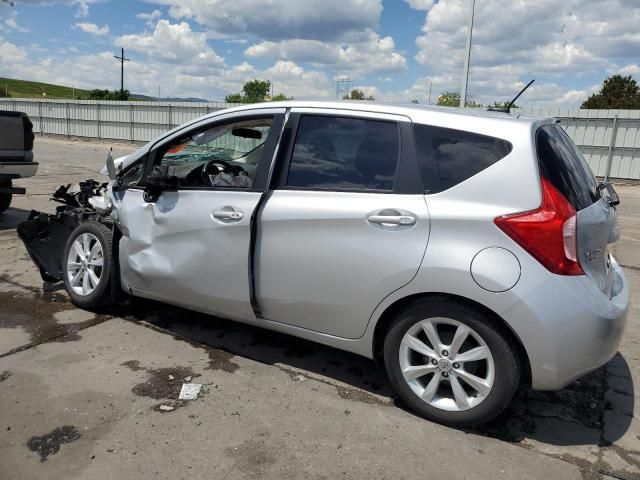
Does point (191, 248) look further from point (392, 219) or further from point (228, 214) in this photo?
point (392, 219)

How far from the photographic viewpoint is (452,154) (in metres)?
2.84

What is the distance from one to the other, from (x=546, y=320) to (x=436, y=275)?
0.56 m

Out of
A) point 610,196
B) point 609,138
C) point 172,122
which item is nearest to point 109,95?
point 172,122

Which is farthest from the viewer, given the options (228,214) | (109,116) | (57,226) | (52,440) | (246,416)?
(109,116)

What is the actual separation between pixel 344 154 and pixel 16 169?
5.75 m

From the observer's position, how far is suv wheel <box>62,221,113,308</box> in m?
4.20

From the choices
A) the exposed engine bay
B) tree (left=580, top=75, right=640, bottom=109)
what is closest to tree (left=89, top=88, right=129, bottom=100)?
tree (left=580, top=75, right=640, bottom=109)

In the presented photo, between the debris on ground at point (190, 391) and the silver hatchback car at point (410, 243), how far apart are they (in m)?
0.53

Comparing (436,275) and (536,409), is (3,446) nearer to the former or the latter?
(436,275)

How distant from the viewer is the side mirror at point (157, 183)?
370 cm

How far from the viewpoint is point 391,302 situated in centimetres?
292

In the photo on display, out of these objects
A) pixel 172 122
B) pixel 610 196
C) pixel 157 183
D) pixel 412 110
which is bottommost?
pixel 157 183

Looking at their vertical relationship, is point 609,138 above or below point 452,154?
above

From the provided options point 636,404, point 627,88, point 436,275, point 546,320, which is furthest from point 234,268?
point 627,88
